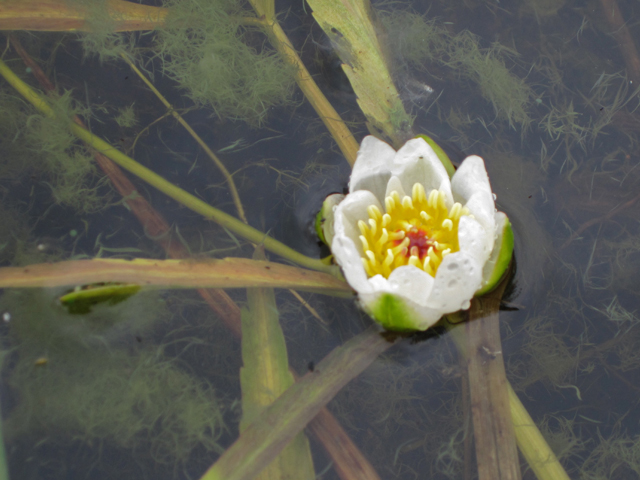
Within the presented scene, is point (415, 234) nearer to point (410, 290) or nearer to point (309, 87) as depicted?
point (410, 290)

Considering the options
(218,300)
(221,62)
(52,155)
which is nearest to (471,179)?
(218,300)

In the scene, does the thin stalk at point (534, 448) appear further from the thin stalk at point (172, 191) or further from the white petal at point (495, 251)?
the thin stalk at point (172, 191)

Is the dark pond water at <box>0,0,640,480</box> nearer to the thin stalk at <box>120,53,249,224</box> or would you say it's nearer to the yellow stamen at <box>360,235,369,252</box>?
the thin stalk at <box>120,53,249,224</box>

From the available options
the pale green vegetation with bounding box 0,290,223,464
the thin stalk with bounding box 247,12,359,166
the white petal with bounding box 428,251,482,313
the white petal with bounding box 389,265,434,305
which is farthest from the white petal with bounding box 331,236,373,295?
the pale green vegetation with bounding box 0,290,223,464

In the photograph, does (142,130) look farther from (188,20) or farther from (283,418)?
(283,418)

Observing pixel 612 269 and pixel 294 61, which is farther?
pixel 294 61

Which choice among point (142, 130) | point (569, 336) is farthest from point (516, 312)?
point (142, 130)
